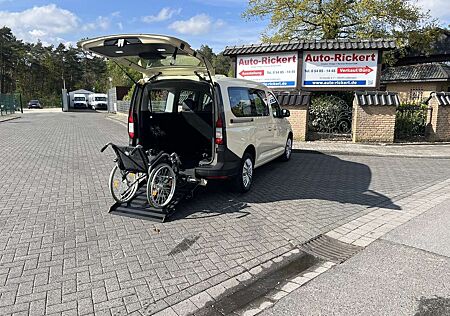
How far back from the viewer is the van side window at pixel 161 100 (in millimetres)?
5922

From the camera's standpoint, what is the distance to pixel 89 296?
2.84 meters

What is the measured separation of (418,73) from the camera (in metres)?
26.1

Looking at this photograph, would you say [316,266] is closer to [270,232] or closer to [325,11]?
[270,232]

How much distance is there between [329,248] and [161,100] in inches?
150

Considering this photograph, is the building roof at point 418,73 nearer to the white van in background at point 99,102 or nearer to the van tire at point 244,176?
the van tire at point 244,176

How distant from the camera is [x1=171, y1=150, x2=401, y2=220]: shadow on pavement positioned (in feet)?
17.0

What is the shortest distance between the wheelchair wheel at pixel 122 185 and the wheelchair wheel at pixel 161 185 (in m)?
0.53

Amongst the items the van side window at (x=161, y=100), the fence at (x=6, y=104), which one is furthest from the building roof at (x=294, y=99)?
the fence at (x=6, y=104)

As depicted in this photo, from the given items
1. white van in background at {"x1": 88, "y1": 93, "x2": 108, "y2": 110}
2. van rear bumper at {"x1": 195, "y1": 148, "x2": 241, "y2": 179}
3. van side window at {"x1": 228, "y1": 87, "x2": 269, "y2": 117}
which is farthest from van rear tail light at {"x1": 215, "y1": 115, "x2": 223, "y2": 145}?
white van in background at {"x1": 88, "y1": 93, "x2": 108, "y2": 110}

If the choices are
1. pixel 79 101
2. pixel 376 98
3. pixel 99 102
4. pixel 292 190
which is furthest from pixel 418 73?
pixel 79 101

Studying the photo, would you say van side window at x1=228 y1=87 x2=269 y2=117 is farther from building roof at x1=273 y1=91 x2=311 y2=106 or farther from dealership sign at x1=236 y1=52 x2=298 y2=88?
dealership sign at x1=236 y1=52 x2=298 y2=88

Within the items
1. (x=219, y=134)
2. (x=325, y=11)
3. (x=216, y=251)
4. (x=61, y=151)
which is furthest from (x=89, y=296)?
(x=325, y=11)

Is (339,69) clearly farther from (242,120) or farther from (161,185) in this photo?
(161,185)

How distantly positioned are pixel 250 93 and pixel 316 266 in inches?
141
